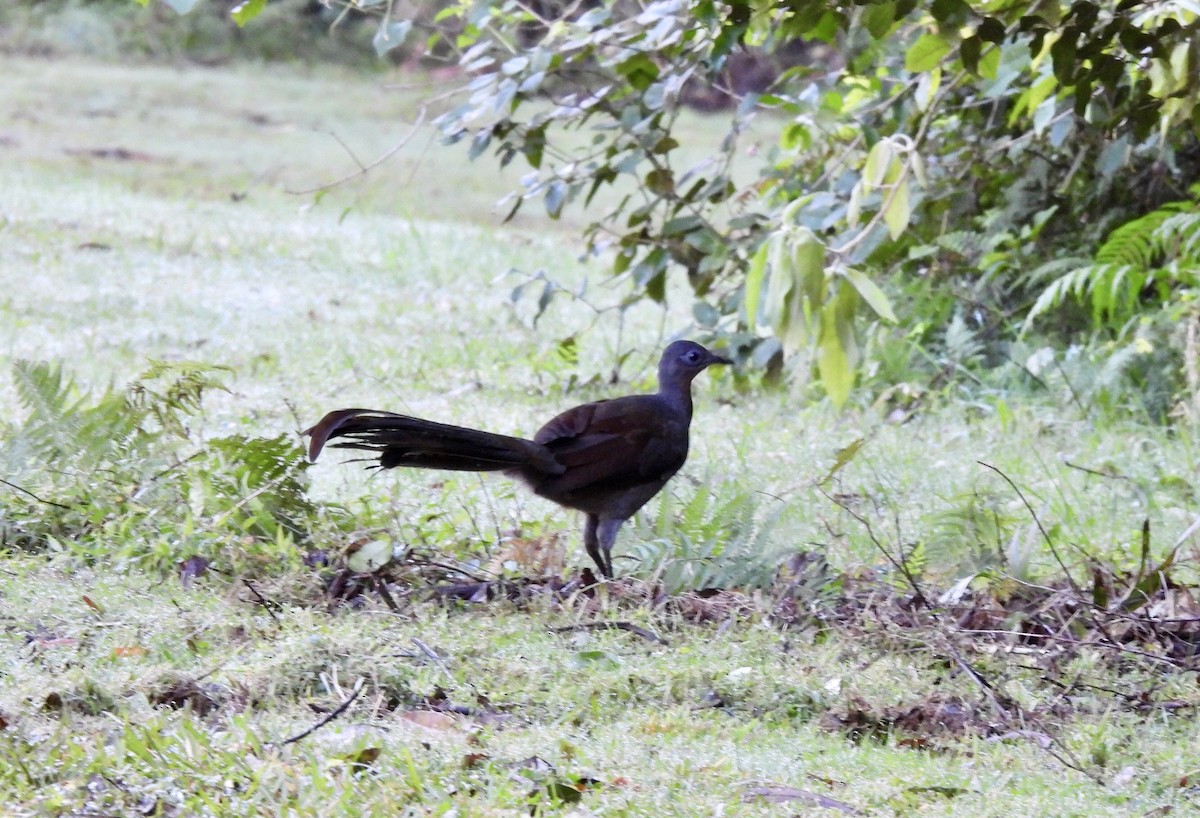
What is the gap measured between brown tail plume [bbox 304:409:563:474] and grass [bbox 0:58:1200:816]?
28 cm

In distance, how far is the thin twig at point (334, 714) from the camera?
3.03 m

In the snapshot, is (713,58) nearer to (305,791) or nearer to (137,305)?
(305,791)

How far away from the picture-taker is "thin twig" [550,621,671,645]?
392cm

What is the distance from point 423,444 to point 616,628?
28.7 inches

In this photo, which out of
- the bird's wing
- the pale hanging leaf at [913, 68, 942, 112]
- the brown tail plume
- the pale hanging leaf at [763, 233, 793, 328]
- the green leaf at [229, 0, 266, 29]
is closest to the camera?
the pale hanging leaf at [763, 233, 793, 328]

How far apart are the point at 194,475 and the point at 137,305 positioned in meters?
4.80

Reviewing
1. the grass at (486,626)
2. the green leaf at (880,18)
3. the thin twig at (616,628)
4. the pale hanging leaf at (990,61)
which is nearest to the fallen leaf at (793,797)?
the grass at (486,626)

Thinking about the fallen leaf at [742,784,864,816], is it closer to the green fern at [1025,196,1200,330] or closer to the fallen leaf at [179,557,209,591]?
the fallen leaf at [179,557,209,591]

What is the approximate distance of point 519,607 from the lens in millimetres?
4148

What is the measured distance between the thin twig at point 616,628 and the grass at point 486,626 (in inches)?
1.4

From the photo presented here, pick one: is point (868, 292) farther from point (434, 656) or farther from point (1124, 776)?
point (434, 656)

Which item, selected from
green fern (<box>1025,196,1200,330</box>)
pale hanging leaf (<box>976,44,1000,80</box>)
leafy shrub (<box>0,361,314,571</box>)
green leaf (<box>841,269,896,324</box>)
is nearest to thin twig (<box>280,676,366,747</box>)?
leafy shrub (<box>0,361,314,571</box>)

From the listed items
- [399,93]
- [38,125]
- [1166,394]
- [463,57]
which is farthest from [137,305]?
[399,93]

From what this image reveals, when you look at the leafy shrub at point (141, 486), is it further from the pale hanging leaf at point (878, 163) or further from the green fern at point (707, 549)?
the pale hanging leaf at point (878, 163)
